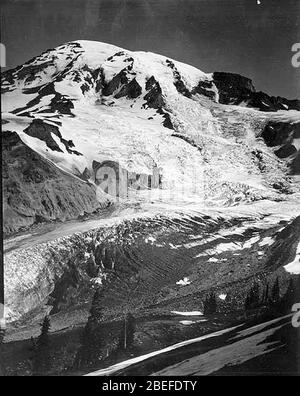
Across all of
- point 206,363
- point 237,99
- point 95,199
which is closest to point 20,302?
point 95,199

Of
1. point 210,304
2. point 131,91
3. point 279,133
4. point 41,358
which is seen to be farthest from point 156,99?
point 41,358

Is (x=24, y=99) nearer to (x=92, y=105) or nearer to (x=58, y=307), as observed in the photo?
(x=92, y=105)

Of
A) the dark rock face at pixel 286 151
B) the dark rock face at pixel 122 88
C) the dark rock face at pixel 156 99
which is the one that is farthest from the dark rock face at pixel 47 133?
the dark rock face at pixel 286 151

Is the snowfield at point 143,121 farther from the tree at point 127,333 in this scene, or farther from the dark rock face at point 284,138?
the tree at point 127,333

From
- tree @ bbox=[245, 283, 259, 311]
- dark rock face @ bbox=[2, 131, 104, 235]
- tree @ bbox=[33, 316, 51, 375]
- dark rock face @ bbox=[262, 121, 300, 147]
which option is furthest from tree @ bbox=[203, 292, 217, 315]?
dark rock face @ bbox=[262, 121, 300, 147]
